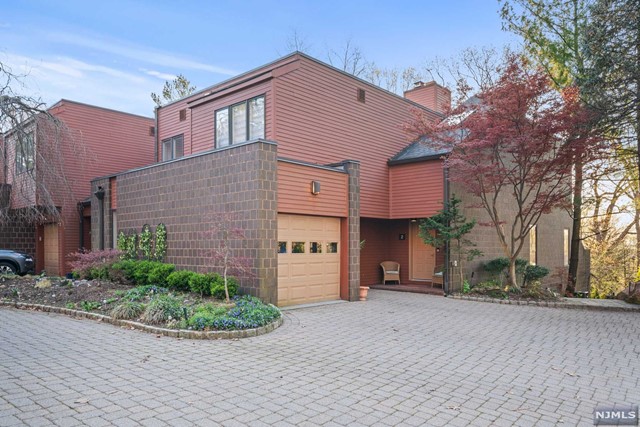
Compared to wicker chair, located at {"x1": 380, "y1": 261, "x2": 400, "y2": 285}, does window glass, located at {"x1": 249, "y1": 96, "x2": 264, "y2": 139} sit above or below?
above

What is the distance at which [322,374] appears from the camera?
201 inches

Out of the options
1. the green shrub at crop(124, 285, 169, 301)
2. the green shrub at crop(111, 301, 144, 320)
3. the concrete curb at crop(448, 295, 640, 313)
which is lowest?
the concrete curb at crop(448, 295, 640, 313)

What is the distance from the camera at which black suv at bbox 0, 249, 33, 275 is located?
15.5 meters

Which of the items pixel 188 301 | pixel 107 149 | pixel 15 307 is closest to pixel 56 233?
pixel 107 149

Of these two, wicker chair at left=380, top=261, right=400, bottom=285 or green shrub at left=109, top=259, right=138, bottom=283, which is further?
wicker chair at left=380, top=261, right=400, bottom=285

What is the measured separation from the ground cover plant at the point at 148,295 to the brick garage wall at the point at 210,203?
0.58 meters

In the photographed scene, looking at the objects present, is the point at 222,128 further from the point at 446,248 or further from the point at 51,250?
the point at 51,250

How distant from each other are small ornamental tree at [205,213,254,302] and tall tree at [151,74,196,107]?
19.8 metres

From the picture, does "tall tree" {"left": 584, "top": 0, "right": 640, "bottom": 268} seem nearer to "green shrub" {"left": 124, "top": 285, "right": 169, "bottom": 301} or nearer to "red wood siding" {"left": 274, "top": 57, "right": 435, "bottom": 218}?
"red wood siding" {"left": 274, "top": 57, "right": 435, "bottom": 218}

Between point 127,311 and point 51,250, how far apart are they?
39.7 ft

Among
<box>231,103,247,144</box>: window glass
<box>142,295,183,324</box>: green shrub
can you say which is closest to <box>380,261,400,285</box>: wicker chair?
<box>231,103,247,144</box>: window glass

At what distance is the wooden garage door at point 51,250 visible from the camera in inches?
669

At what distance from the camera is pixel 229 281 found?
9289 millimetres

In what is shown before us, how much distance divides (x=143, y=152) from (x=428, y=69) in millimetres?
15418
